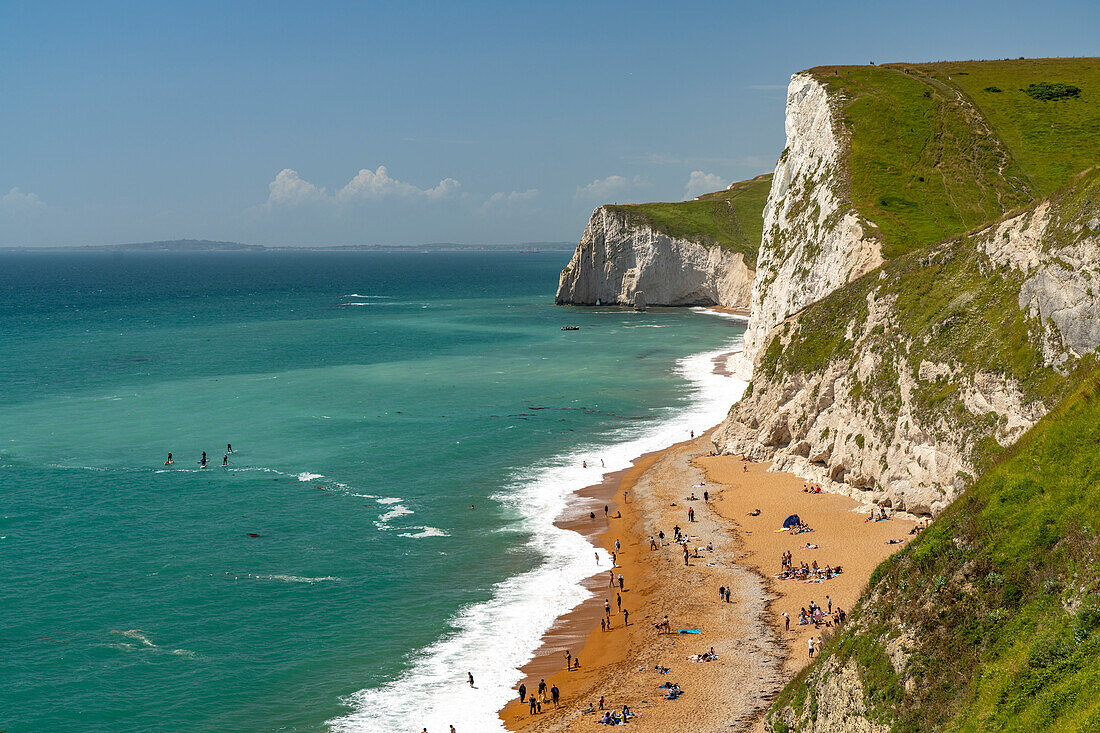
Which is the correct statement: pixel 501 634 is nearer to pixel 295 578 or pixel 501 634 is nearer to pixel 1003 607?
pixel 295 578

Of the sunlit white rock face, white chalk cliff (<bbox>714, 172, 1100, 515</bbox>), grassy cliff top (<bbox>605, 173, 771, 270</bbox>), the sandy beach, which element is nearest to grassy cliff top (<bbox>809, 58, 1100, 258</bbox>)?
the sunlit white rock face

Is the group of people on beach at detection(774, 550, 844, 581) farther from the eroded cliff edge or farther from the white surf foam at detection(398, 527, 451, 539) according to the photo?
the eroded cliff edge

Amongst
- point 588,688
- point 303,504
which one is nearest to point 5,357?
point 303,504

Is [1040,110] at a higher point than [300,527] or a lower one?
higher

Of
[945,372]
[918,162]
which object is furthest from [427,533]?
[918,162]

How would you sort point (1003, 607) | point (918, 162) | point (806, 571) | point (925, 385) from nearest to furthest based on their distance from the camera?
point (1003, 607) → point (806, 571) → point (925, 385) → point (918, 162)

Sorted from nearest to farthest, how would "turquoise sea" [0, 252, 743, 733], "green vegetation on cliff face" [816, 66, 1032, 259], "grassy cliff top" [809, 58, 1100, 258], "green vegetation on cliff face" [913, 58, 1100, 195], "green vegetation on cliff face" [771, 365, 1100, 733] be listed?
"green vegetation on cliff face" [771, 365, 1100, 733], "turquoise sea" [0, 252, 743, 733], "green vegetation on cliff face" [816, 66, 1032, 259], "grassy cliff top" [809, 58, 1100, 258], "green vegetation on cliff face" [913, 58, 1100, 195]
